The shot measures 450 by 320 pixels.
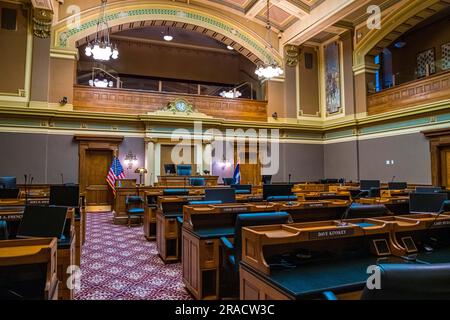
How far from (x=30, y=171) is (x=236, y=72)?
10.2 m

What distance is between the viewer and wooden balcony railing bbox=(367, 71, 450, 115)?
28.4 ft

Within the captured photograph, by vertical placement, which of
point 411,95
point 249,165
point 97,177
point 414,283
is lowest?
point 414,283

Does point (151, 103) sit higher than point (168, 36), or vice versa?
point (168, 36)

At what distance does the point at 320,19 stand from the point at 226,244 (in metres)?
9.66

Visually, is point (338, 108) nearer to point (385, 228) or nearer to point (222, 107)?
point (222, 107)

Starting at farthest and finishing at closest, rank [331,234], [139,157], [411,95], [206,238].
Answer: [139,157], [411,95], [206,238], [331,234]

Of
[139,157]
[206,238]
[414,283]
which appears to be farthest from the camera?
[139,157]

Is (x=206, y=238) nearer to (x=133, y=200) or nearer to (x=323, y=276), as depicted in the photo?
(x=323, y=276)

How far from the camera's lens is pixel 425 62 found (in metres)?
10.8

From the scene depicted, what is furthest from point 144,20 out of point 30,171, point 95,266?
point 95,266

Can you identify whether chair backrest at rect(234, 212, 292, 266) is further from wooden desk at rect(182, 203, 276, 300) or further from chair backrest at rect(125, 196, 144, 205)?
chair backrest at rect(125, 196, 144, 205)

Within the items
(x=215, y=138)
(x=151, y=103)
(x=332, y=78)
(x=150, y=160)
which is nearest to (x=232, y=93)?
(x=215, y=138)

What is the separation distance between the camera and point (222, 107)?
39.2 ft
